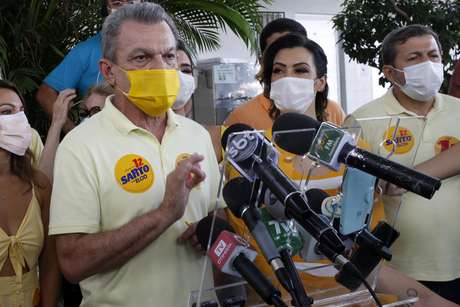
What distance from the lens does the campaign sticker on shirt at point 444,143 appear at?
198cm

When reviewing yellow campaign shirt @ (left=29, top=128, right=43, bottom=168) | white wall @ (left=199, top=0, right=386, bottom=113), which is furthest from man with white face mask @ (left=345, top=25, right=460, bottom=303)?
white wall @ (left=199, top=0, right=386, bottom=113)

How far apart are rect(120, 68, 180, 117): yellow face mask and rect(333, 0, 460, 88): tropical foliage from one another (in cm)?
273

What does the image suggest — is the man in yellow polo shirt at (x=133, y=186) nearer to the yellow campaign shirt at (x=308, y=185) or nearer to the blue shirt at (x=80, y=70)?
the yellow campaign shirt at (x=308, y=185)

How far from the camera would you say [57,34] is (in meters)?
3.36

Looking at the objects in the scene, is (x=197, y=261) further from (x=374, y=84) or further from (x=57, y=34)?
(x=374, y=84)

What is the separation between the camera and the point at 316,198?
0.91 m

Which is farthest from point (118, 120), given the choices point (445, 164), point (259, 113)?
point (445, 164)

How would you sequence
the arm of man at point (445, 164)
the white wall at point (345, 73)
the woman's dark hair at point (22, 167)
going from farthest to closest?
1. the white wall at point (345, 73)
2. the arm of man at point (445, 164)
3. the woman's dark hair at point (22, 167)

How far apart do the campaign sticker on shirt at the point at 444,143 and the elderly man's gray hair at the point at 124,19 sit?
111 cm

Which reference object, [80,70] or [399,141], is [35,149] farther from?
[399,141]

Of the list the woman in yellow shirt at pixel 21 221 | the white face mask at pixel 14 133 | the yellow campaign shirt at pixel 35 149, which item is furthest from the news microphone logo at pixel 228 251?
the yellow campaign shirt at pixel 35 149

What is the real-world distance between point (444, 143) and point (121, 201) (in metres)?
1.25

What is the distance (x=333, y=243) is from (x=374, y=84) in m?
8.08

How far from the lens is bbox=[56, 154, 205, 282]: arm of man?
1.21 m
